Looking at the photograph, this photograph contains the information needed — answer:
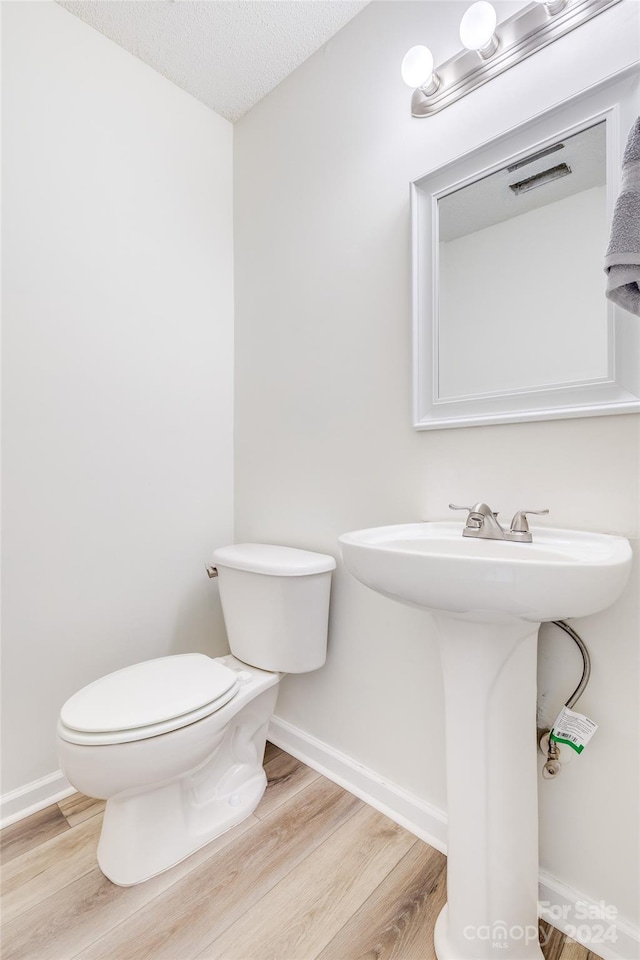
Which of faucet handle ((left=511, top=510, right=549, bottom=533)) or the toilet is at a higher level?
faucet handle ((left=511, top=510, right=549, bottom=533))

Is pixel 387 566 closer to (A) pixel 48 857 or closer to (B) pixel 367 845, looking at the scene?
(B) pixel 367 845

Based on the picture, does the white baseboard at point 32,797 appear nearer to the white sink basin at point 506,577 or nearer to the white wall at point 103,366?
the white wall at point 103,366

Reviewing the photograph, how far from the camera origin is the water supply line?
986 mm

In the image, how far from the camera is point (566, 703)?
3.32 ft

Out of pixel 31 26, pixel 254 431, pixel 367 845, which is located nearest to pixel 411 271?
pixel 254 431

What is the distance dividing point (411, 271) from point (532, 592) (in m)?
0.95

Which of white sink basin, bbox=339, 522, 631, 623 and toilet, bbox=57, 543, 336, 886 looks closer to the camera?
white sink basin, bbox=339, 522, 631, 623

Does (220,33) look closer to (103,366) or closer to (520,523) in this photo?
(103,366)

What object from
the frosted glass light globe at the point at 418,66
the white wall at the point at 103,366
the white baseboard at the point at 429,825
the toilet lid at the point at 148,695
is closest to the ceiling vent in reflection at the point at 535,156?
the frosted glass light globe at the point at 418,66

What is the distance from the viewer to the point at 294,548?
1.63 m

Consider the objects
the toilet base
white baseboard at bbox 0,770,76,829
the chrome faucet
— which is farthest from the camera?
white baseboard at bbox 0,770,76,829

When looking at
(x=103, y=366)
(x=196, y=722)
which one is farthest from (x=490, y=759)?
(x=103, y=366)

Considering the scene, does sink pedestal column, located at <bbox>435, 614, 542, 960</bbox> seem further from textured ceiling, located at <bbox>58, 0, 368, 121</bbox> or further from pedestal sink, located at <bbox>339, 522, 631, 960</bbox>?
textured ceiling, located at <bbox>58, 0, 368, 121</bbox>

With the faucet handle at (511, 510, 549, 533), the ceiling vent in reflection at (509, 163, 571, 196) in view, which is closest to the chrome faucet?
the faucet handle at (511, 510, 549, 533)
